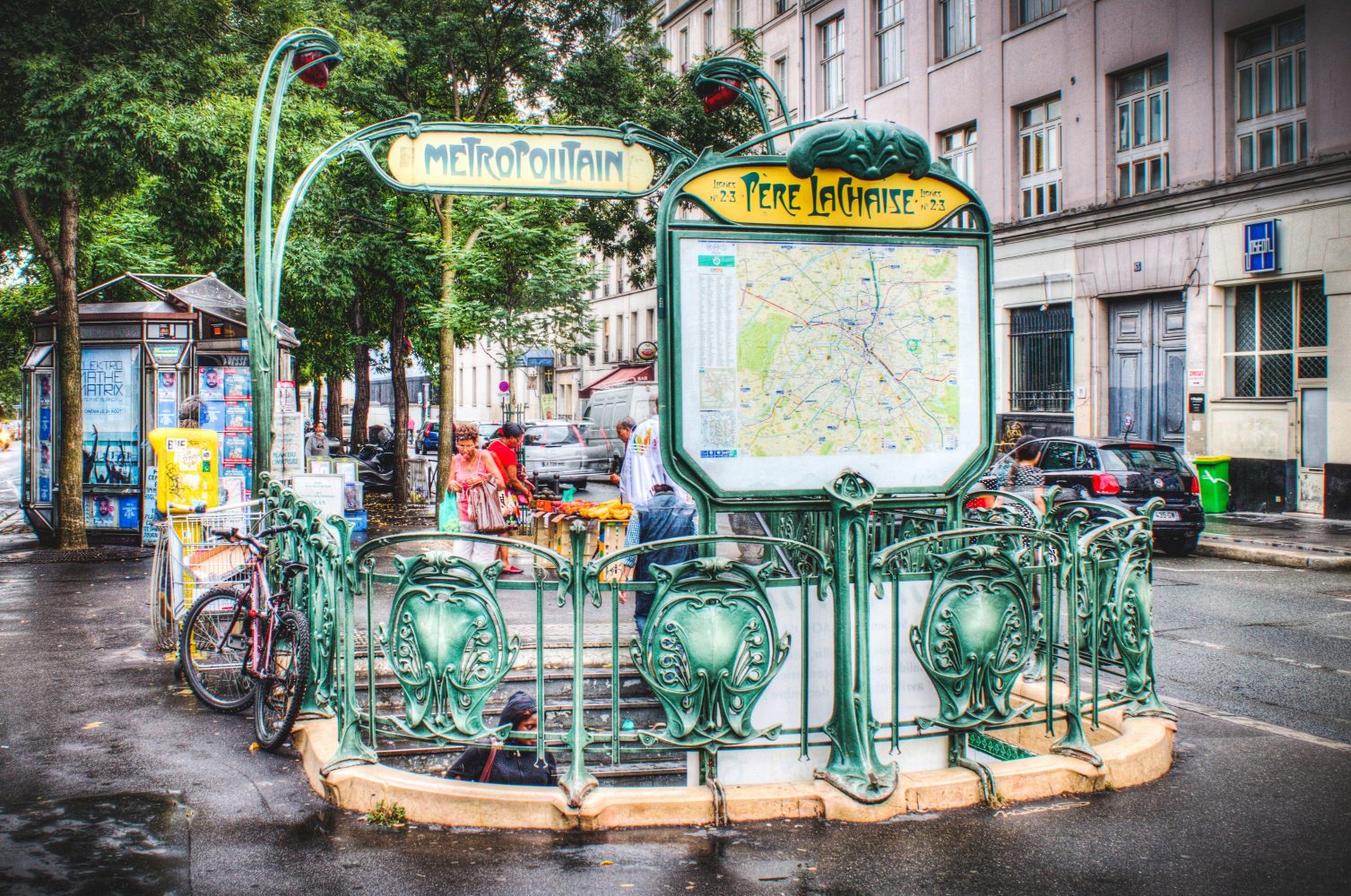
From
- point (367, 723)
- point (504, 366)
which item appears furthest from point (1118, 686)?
point (504, 366)

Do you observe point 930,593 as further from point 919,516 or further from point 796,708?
point 919,516

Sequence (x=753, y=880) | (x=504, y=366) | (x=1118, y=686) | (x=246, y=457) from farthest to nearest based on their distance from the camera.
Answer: (x=504, y=366) → (x=246, y=457) → (x=1118, y=686) → (x=753, y=880)

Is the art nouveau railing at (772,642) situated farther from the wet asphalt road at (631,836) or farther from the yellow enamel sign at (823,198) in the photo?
the yellow enamel sign at (823,198)

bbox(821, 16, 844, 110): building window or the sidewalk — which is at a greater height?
bbox(821, 16, 844, 110): building window

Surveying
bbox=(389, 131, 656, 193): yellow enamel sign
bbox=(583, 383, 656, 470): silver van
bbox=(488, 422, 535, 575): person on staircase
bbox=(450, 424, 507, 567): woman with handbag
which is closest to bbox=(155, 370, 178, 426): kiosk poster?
bbox=(488, 422, 535, 575): person on staircase

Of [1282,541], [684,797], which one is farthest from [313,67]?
[1282,541]

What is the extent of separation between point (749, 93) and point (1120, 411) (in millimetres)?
17776

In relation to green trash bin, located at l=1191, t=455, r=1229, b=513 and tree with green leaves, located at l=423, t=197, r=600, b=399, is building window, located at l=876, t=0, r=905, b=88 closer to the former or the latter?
tree with green leaves, located at l=423, t=197, r=600, b=399

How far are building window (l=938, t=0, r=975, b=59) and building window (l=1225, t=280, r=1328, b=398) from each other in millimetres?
10806

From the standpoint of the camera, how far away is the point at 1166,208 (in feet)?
75.5

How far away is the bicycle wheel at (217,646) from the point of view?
711cm

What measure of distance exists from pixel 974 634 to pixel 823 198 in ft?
7.44

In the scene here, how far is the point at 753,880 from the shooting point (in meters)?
4.30

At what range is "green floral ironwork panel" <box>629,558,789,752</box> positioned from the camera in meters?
4.90
